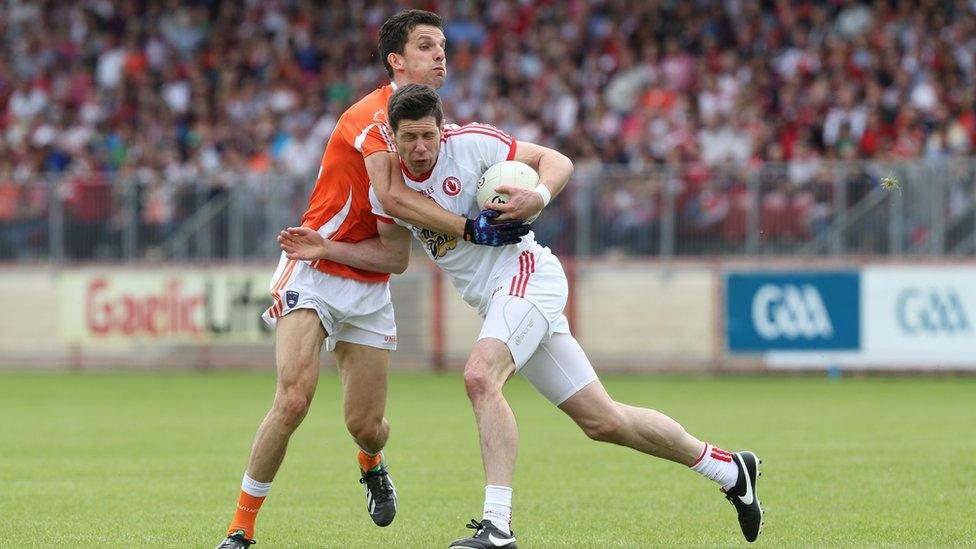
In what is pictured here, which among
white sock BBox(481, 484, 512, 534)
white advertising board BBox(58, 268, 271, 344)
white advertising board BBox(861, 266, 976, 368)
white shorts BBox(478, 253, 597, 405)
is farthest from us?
white advertising board BBox(58, 268, 271, 344)

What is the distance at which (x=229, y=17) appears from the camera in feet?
95.0

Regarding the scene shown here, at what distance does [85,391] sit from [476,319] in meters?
5.45

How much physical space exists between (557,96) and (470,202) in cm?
1702

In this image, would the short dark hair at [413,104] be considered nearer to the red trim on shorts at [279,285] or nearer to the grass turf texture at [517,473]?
the red trim on shorts at [279,285]

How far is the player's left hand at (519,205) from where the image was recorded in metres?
7.25

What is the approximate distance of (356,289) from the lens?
26.7 feet

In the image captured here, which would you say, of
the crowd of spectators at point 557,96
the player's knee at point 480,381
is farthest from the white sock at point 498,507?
the crowd of spectators at point 557,96

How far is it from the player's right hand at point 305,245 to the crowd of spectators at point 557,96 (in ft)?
43.7

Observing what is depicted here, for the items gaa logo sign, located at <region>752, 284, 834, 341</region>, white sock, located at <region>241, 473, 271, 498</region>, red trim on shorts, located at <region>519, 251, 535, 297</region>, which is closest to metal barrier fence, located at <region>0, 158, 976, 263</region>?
gaa logo sign, located at <region>752, 284, 834, 341</region>

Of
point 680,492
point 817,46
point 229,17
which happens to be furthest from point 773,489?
point 229,17

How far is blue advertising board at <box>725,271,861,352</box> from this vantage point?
20328 millimetres

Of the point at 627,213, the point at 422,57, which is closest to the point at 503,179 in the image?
the point at 422,57

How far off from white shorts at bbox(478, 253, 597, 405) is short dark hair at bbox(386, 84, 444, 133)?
93 centimetres

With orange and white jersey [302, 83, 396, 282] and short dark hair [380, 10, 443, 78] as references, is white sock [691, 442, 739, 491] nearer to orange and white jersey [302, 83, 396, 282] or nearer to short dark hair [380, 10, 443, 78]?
orange and white jersey [302, 83, 396, 282]
